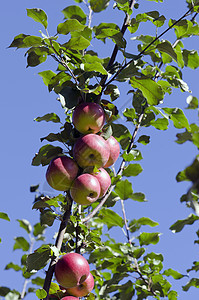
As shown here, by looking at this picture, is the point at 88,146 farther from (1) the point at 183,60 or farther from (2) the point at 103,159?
(1) the point at 183,60

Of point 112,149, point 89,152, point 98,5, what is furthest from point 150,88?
point 98,5

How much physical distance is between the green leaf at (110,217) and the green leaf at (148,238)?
153 millimetres

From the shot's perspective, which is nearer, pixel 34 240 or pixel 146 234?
pixel 146 234

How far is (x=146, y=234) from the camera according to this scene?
2.55 metres

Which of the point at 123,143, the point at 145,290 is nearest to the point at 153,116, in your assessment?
the point at 123,143

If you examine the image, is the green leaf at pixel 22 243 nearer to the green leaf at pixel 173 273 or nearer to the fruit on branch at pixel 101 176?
the green leaf at pixel 173 273

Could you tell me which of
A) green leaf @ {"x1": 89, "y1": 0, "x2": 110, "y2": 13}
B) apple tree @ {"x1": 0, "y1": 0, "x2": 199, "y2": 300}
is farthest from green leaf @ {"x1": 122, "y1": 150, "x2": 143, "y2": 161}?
green leaf @ {"x1": 89, "y1": 0, "x2": 110, "y2": 13}

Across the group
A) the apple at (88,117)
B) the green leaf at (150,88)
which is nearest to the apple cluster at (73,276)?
the apple at (88,117)

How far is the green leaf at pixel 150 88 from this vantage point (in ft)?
5.77

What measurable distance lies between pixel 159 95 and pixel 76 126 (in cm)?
41

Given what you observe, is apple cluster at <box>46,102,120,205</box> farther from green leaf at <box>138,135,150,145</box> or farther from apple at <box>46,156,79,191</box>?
green leaf at <box>138,135,150,145</box>

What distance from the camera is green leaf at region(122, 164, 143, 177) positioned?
89.6 inches

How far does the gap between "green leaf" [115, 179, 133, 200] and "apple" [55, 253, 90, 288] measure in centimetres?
85

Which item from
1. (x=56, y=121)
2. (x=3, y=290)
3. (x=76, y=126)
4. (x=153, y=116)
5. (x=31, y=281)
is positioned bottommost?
(x=3, y=290)
